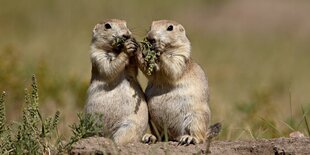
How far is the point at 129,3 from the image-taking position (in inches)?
949

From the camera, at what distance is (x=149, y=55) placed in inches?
310

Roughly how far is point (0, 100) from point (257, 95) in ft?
23.3

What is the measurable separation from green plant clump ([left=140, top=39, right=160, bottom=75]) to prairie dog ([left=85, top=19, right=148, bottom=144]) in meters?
0.11

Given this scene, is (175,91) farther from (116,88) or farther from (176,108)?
(116,88)

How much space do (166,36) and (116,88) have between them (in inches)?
30.3

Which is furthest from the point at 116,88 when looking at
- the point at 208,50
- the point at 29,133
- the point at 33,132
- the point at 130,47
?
the point at 208,50

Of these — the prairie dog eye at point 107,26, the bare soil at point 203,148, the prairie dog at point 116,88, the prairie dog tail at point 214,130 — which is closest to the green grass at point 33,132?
the bare soil at point 203,148

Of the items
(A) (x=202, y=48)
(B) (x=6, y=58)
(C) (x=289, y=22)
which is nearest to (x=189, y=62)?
(B) (x=6, y=58)

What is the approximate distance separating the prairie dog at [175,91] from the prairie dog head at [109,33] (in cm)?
26

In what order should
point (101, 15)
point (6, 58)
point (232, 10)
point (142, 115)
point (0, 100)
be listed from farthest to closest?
point (232, 10)
point (101, 15)
point (6, 58)
point (142, 115)
point (0, 100)

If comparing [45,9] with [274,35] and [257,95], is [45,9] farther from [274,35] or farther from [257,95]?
[257,95]

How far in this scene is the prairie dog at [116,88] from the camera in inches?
305

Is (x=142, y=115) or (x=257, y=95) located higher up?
(x=142, y=115)

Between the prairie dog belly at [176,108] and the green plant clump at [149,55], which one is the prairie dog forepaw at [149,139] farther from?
the green plant clump at [149,55]
